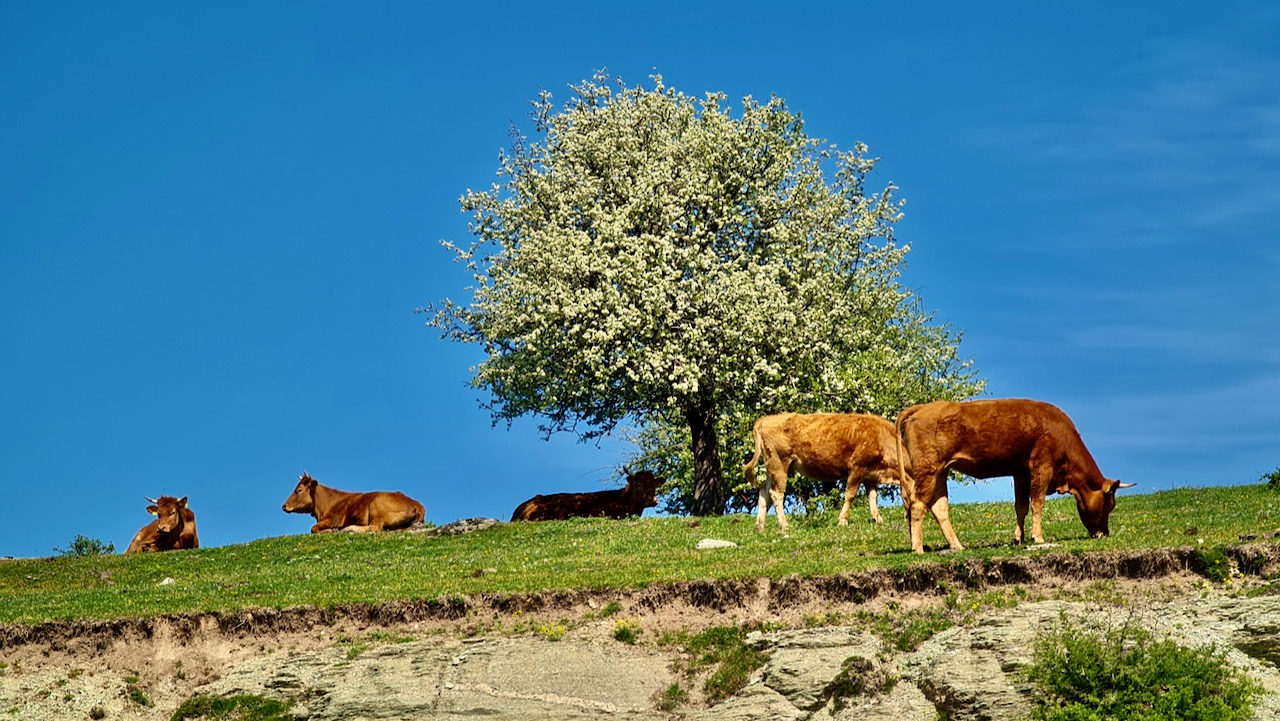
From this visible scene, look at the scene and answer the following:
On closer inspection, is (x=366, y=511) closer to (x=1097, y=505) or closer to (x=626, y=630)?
(x=626, y=630)

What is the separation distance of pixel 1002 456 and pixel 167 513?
79.9 ft

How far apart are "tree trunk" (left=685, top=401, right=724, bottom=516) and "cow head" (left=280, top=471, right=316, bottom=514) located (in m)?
11.1

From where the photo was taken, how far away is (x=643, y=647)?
22.9 m

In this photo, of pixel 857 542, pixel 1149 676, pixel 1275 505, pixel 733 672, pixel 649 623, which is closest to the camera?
pixel 1149 676

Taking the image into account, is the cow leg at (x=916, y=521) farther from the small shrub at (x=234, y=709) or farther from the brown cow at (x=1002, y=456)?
the small shrub at (x=234, y=709)

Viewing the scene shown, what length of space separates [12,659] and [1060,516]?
770 inches

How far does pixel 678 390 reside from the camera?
142ft

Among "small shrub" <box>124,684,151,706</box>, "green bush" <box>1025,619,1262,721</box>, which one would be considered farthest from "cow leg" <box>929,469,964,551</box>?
"small shrub" <box>124,684,151,706</box>

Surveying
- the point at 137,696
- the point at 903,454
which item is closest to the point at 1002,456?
the point at 903,454

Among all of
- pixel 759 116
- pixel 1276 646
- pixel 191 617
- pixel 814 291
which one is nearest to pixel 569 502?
pixel 814 291

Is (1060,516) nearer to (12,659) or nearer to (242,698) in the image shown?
(242,698)

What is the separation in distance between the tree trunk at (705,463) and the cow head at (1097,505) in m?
19.8

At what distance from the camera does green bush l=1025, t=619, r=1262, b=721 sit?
18.7 metres

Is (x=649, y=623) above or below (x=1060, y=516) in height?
below
